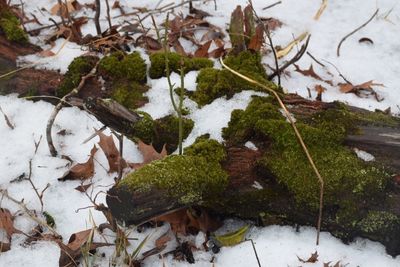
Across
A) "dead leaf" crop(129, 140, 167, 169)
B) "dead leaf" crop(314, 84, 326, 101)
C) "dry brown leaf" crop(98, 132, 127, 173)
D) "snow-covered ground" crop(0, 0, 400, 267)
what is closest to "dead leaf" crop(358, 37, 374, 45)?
"snow-covered ground" crop(0, 0, 400, 267)

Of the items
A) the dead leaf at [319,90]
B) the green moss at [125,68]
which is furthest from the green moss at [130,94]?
the dead leaf at [319,90]

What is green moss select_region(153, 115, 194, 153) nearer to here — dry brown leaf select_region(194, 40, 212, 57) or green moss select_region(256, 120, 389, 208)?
green moss select_region(256, 120, 389, 208)

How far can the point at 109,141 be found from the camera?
8.20 ft

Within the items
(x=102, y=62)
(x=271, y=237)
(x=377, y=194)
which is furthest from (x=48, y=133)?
(x=377, y=194)

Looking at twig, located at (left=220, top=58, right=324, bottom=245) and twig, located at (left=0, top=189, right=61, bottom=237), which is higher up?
twig, located at (left=220, top=58, right=324, bottom=245)

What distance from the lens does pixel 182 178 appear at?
6.49 feet

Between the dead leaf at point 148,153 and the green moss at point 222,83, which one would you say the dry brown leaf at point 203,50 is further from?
the dead leaf at point 148,153

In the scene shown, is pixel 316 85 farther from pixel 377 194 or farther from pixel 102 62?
pixel 102 62

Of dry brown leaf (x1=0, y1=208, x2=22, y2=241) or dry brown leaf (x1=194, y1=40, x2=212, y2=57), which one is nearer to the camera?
dry brown leaf (x1=0, y1=208, x2=22, y2=241)

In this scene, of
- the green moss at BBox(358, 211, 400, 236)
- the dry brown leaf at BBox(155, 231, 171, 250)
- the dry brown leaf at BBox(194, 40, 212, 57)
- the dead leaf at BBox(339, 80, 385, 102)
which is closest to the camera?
the green moss at BBox(358, 211, 400, 236)

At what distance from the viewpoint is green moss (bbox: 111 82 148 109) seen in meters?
2.70

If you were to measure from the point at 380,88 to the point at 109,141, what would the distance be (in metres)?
1.91

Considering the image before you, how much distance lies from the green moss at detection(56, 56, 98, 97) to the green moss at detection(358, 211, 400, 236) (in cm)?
185

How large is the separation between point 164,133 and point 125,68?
0.61 metres
